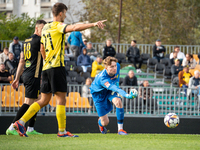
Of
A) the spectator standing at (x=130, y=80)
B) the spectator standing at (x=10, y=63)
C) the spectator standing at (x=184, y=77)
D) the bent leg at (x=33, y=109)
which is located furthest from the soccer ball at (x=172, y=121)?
the spectator standing at (x=10, y=63)

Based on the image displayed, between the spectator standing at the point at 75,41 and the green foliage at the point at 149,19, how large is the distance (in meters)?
15.2

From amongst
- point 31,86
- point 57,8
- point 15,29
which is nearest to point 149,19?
point 15,29

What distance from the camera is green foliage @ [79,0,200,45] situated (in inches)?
1258

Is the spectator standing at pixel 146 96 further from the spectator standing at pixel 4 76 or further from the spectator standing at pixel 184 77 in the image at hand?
the spectator standing at pixel 4 76

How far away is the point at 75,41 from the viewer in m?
15.9

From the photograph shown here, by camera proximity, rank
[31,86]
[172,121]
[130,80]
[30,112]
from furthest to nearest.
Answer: [130,80], [172,121], [31,86], [30,112]

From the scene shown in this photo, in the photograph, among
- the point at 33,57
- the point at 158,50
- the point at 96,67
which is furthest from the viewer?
the point at 158,50

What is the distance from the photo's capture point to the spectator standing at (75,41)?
15.7 metres

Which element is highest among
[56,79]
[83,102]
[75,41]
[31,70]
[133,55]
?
[75,41]

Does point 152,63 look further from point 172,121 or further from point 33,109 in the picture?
point 33,109

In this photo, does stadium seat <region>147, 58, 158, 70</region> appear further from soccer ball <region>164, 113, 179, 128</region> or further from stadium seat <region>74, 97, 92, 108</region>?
soccer ball <region>164, 113, 179, 128</region>

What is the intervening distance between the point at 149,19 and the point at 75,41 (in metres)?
18.3

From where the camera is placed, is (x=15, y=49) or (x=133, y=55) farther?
(x=133, y=55)

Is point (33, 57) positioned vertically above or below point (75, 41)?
below
